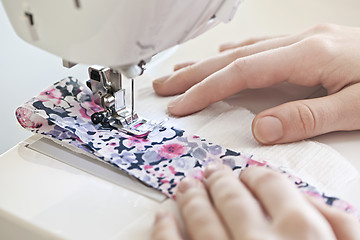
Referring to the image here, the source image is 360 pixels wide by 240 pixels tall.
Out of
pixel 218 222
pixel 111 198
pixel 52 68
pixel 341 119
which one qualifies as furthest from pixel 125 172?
pixel 52 68

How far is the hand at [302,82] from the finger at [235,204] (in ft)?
0.43

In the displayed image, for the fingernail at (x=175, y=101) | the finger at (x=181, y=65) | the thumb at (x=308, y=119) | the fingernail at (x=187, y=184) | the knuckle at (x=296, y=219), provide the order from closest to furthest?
the knuckle at (x=296, y=219), the fingernail at (x=187, y=184), the thumb at (x=308, y=119), the fingernail at (x=175, y=101), the finger at (x=181, y=65)

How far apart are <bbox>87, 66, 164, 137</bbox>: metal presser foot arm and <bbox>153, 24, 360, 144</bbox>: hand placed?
0.08 metres

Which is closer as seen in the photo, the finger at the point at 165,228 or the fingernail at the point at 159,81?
the finger at the point at 165,228

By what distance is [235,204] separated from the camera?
1.72 ft

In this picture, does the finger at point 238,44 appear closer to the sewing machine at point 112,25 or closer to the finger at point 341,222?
the sewing machine at point 112,25

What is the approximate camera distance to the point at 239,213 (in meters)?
0.51

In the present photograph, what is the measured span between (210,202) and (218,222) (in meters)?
0.04

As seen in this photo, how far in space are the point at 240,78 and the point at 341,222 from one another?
319 mm

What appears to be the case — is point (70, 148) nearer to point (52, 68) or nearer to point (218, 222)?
point (218, 222)

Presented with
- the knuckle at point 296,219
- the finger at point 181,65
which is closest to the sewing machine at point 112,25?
the knuckle at point 296,219

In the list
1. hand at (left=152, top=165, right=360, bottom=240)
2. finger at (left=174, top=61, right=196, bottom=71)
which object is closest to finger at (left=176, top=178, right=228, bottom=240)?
hand at (left=152, top=165, right=360, bottom=240)

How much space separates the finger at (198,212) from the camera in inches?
20.0

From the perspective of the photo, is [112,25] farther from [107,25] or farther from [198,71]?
[198,71]
